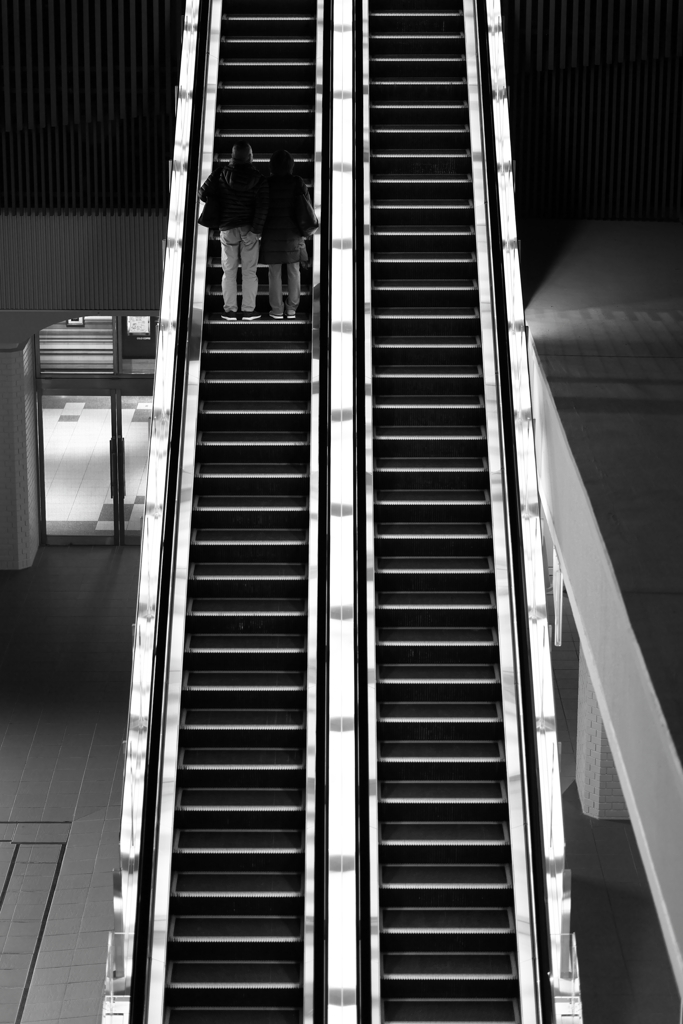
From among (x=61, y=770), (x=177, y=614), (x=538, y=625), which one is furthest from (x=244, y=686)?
(x=61, y=770)

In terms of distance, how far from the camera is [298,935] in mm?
9609

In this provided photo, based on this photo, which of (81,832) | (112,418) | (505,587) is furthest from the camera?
(112,418)

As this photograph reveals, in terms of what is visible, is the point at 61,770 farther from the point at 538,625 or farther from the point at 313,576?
the point at 538,625

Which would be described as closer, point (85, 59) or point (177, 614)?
point (177, 614)

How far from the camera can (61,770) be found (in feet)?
55.1

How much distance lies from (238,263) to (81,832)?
23.3 feet

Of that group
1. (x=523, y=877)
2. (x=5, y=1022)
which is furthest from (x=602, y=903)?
(x=5, y=1022)

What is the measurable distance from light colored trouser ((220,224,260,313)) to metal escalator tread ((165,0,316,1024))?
0.26 metres

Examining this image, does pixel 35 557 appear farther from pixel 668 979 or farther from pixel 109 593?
pixel 668 979

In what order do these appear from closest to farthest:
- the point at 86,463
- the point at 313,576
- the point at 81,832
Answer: the point at 313,576, the point at 81,832, the point at 86,463

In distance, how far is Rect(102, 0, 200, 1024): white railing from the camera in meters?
8.86

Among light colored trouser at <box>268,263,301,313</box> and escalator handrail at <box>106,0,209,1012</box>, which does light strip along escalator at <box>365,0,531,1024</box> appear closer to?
light colored trouser at <box>268,263,301,313</box>

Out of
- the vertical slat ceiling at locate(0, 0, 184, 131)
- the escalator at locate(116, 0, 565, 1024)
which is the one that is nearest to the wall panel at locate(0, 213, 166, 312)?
the vertical slat ceiling at locate(0, 0, 184, 131)

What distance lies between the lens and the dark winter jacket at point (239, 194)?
1165 cm
